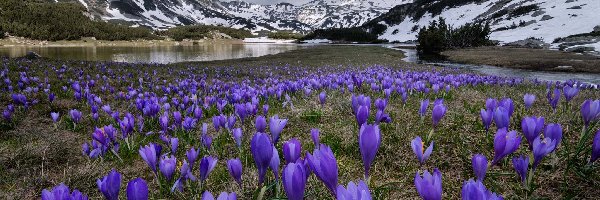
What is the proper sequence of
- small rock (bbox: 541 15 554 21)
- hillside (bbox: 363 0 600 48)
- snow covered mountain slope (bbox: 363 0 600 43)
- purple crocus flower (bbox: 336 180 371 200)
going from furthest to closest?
small rock (bbox: 541 15 554 21) < snow covered mountain slope (bbox: 363 0 600 43) < hillside (bbox: 363 0 600 48) < purple crocus flower (bbox: 336 180 371 200)

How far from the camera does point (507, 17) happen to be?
374ft

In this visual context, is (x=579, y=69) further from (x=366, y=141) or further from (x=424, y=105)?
(x=366, y=141)

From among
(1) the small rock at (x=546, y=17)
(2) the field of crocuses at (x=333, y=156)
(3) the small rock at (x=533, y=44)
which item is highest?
(1) the small rock at (x=546, y=17)

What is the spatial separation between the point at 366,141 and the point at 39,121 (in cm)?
842

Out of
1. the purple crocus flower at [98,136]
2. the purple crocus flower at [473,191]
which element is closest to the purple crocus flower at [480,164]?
the purple crocus flower at [473,191]

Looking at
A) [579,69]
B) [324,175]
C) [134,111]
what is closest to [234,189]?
[324,175]

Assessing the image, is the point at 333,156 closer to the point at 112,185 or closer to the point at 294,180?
the point at 294,180

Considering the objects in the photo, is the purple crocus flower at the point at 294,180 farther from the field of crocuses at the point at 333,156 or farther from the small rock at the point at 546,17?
the small rock at the point at 546,17

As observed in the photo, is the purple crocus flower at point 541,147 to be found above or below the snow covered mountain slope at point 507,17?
below

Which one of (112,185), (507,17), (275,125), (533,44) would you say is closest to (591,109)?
(275,125)

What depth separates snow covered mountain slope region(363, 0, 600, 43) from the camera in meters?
81.3

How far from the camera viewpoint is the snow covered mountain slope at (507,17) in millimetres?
81312

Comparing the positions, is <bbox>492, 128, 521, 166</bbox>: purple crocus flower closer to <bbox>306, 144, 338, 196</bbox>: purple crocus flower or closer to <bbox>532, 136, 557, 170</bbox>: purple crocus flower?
<bbox>532, 136, 557, 170</bbox>: purple crocus flower

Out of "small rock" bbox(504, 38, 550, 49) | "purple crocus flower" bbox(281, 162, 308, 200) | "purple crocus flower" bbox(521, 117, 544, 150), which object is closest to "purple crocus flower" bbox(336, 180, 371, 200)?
"purple crocus flower" bbox(281, 162, 308, 200)
